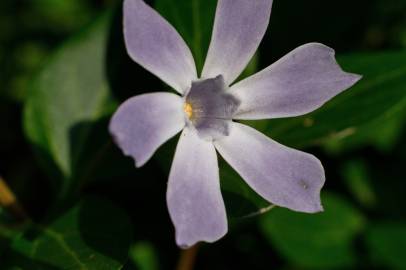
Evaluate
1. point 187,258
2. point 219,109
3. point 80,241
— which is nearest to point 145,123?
point 219,109

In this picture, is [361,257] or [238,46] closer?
[238,46]

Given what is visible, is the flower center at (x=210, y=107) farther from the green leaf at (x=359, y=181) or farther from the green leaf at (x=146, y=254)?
the green leaf at (x=359, y=181)

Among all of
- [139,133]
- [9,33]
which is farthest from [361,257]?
[9,33]

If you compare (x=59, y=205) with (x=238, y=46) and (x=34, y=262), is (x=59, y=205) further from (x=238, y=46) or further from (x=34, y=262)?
(x=238, y=46)

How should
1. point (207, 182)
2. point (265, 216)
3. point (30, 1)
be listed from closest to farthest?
1. point (207, 182)
2. point (265, 216)
3. point (30, 1)

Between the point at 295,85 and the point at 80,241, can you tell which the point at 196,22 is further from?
the point at 80,241

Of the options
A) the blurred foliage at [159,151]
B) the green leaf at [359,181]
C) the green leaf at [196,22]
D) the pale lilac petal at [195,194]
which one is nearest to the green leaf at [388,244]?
the blurred foliage at [159,151]
